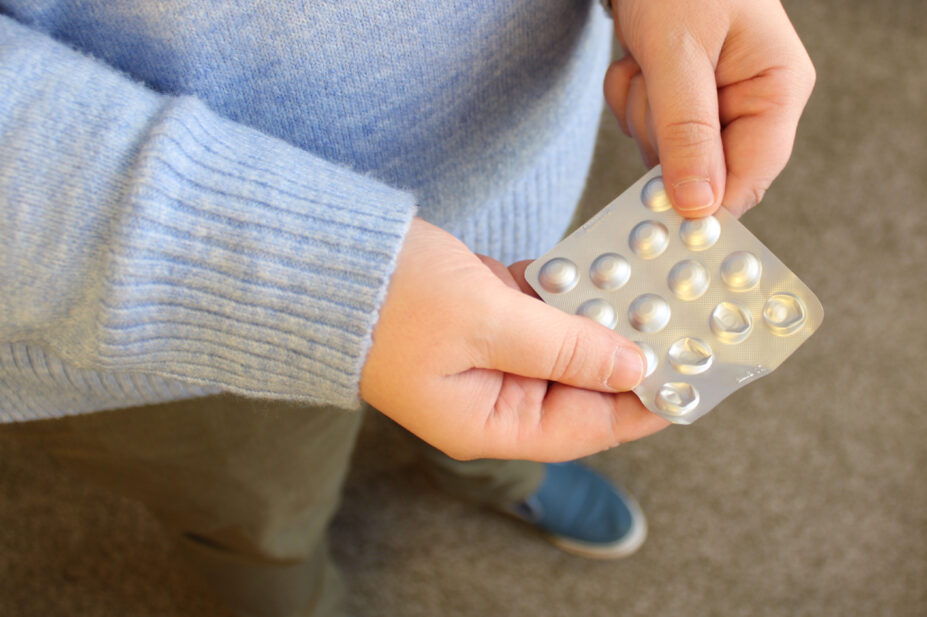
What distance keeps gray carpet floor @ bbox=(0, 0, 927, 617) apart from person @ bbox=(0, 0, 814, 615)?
42 cm

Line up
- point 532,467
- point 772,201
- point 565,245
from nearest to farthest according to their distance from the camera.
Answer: point 565,245 < point 532,467 < point 772,201

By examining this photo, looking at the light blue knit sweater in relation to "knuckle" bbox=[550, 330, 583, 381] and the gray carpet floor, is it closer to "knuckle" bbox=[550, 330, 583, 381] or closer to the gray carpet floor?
"knuckle" bbox=[550, 330, 583, 381]

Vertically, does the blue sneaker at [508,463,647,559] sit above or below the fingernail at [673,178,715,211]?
below

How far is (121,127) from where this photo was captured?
33 cm

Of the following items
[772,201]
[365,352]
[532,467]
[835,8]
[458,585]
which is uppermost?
[365,352]

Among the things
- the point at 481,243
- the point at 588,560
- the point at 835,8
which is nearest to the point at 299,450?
the point at 481,243

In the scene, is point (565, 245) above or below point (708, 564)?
above

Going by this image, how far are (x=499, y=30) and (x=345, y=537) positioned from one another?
0.69 m

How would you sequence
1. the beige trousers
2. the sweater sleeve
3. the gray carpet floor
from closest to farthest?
the sweater sleeve, the beige trousers, the gray carpet floor

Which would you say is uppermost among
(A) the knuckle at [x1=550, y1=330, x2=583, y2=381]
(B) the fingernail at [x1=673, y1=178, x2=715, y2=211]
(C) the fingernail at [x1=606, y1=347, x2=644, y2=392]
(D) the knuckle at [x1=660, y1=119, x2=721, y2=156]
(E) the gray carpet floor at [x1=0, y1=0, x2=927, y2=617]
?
(D) the knuckle at [x1=660, y1=119, x2=721, y2=156]

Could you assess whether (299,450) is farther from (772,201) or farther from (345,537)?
(772,201)

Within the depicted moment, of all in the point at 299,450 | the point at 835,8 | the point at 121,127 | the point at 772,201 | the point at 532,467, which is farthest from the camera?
the point at 835,8

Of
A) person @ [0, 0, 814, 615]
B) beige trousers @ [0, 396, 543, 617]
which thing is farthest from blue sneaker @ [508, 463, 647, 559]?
person @ [0, 0, 814, 615]

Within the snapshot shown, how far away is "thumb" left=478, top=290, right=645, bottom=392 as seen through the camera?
1.17 ft
